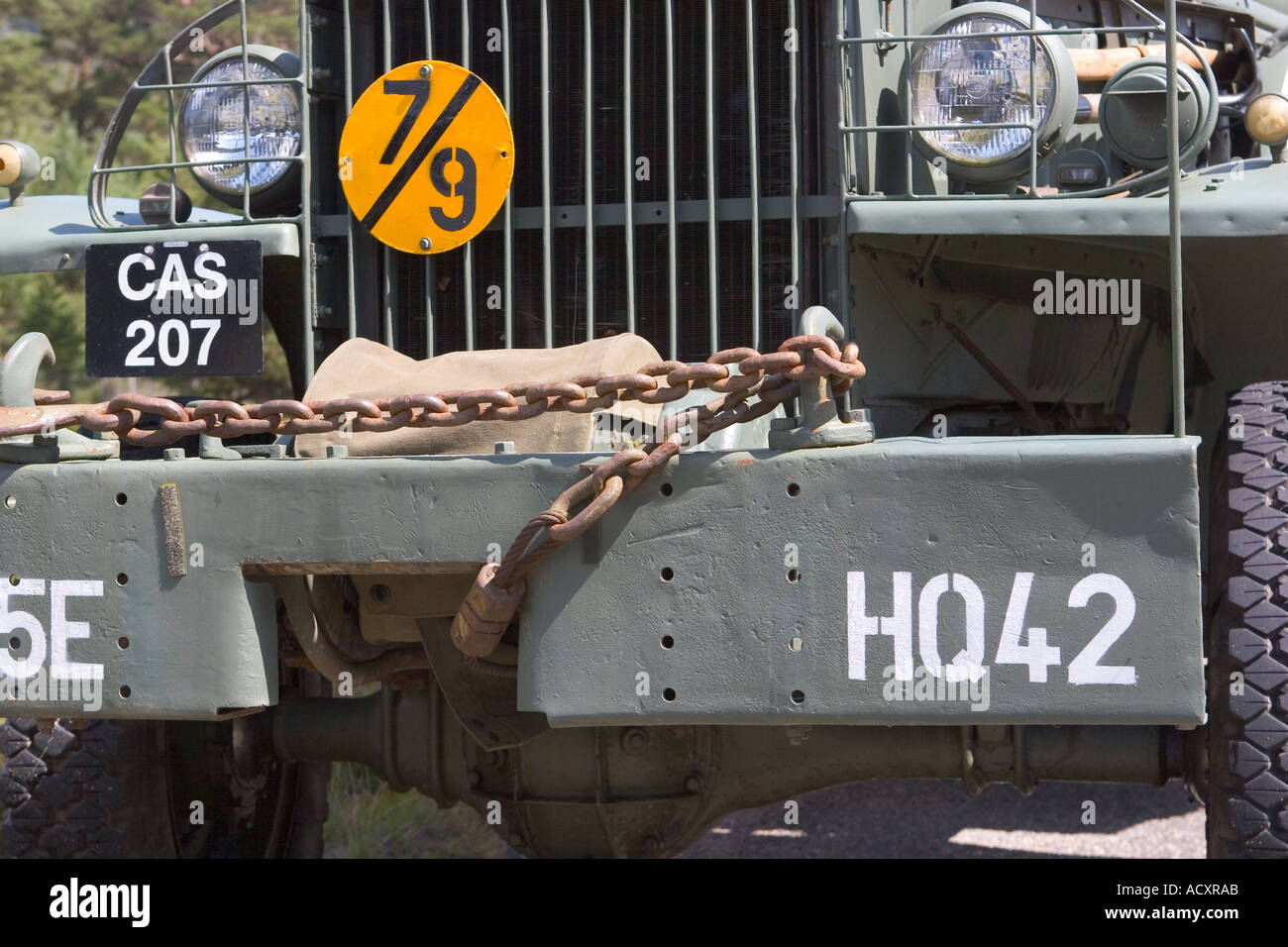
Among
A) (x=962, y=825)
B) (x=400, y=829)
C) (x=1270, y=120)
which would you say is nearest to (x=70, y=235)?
(x=1270, y=120)

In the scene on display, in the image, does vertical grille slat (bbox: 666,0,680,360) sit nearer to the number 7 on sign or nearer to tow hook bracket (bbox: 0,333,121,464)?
the number 7 on sign

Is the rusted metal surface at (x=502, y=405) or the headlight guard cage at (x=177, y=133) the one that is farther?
the headlight guard cage at (x=177, y=133)

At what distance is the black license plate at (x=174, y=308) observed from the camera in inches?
137

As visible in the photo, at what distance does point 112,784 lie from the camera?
3.80 metres

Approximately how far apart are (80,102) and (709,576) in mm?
13934

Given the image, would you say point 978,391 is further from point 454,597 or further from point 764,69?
point 454,597

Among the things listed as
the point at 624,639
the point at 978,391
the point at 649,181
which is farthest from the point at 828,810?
the point at 624,639

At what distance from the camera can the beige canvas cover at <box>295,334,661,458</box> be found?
3.07m

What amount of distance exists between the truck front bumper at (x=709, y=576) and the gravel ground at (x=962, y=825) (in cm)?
291

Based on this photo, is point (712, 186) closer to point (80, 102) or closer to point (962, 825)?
point (962, 825)

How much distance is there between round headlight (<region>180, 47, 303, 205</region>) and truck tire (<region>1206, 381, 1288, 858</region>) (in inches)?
85.3

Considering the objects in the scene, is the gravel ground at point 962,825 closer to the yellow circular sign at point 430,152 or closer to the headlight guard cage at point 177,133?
the yellow circular sign at point 430,152

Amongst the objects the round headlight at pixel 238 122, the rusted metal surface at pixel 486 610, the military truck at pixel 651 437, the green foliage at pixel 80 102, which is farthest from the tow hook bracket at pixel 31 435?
the green foliage at pixel 80 102

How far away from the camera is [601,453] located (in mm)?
2812
